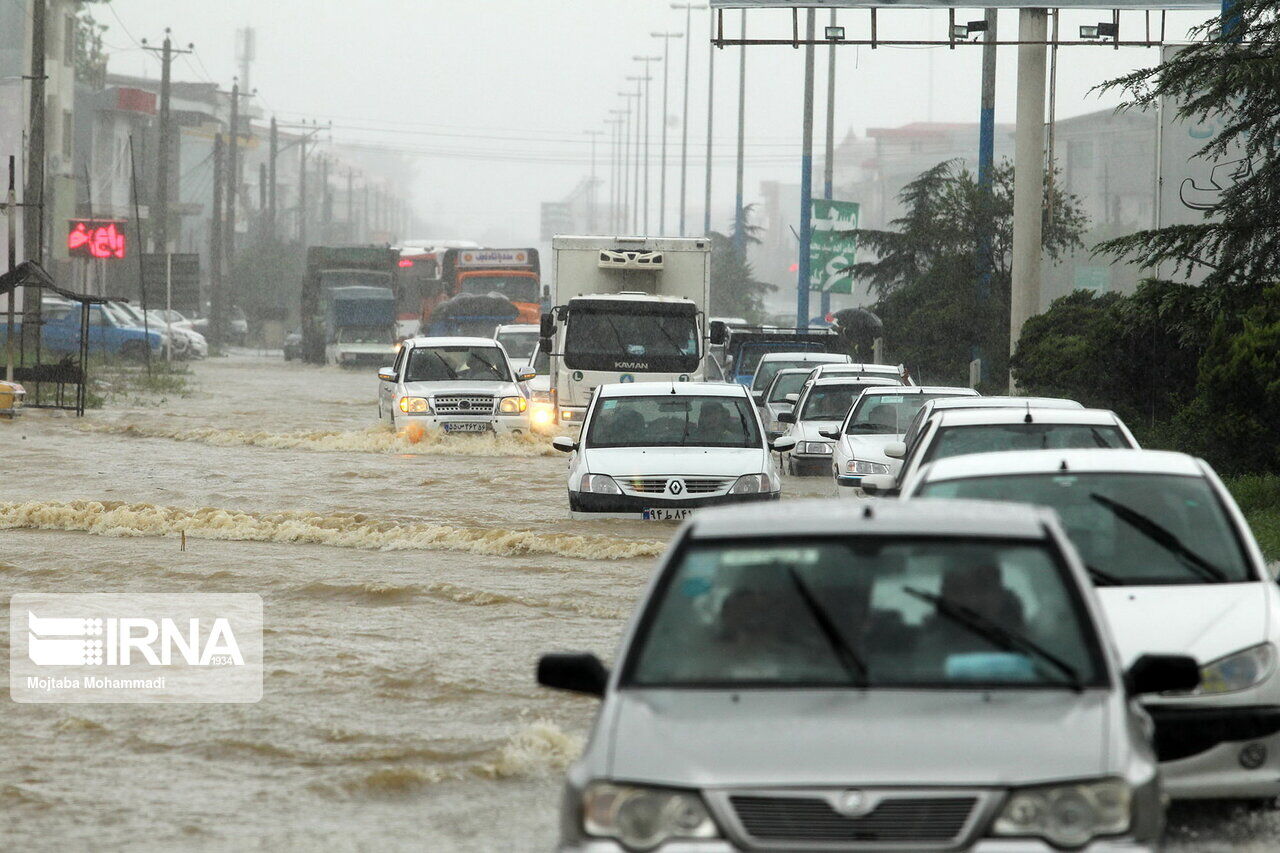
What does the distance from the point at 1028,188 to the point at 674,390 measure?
652 inches

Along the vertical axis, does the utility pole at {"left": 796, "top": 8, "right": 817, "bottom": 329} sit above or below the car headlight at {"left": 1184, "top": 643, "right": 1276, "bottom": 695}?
above

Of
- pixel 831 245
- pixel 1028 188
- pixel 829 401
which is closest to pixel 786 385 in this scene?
pixel 829 401

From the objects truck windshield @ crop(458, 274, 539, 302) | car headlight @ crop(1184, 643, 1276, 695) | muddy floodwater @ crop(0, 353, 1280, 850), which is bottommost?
muddy floodwater @ crop(0, 353, 1280, 850)

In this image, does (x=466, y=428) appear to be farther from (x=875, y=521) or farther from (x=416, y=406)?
(x=875, y=521)

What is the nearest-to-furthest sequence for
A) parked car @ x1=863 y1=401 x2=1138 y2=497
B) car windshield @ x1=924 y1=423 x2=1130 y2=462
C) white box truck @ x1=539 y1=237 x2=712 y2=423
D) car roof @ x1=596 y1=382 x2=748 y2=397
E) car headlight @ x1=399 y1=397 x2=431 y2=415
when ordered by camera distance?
parked car @ x1=863 y1=401 x2=1138 y2=497 < car windshield @ x1=924 y1=423 x2=1130 y2=462 < car roof @ x1=596 y1=382 x2=748 y2=397 < white box truck @ x1=539 y1=237 x2=712 y2=423 < car headlight @ x1=399 y1=397 x2=431 y2=415

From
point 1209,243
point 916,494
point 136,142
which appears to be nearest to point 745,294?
point 136,142

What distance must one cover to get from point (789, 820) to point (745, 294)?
78.3 meters

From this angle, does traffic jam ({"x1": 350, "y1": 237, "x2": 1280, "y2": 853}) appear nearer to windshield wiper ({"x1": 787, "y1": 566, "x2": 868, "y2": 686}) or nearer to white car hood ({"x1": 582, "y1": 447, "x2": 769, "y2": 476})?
windshield wiper ({"x1": 787, "y1": 566, "x2": 868, "y2": 686})

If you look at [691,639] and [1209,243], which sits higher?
[1209,243]

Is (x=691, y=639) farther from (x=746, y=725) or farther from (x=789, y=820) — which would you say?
(x=789, y=820)

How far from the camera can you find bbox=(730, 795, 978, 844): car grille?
15.2 ft

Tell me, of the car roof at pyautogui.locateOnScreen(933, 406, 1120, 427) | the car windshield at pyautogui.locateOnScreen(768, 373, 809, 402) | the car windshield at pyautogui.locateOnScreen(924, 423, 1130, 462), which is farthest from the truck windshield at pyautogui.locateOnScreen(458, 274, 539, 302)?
the car roof at pyautogui.locateOnScreen(933, 406, 1120, 427)

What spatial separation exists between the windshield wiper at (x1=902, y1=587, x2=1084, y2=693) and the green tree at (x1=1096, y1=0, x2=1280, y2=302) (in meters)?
16.0

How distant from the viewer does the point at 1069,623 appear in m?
5.41
